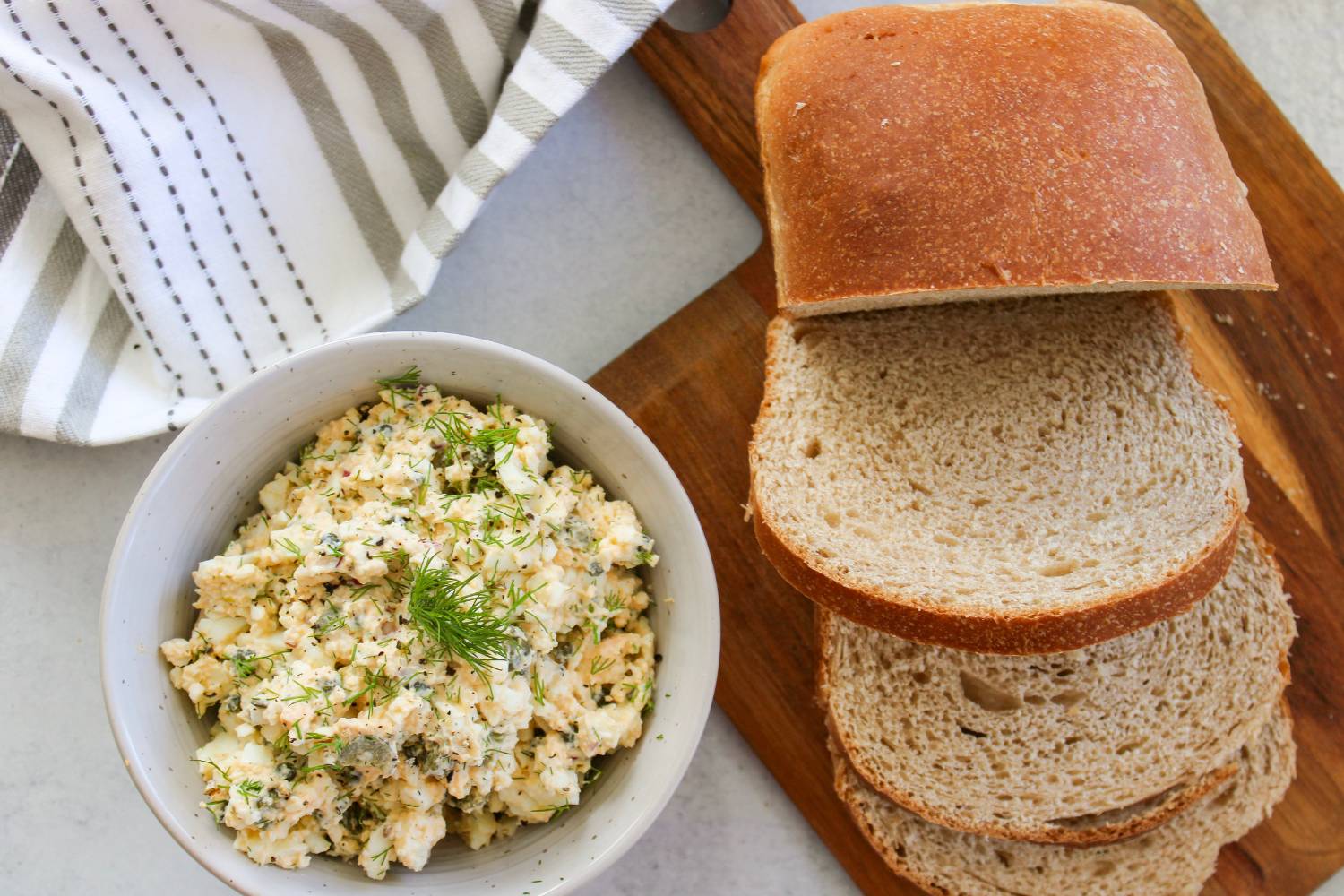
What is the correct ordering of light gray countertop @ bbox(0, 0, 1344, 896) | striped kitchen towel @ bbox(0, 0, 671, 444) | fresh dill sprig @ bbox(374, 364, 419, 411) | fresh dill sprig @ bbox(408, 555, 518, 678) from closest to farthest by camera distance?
fresh dill sprig @ bbox(408, 555, 518, 678) → fresh dill sprig @ bbox(374, 364, 419, 411) → striped kitchen towel @ bbox(0, 0, 671, 444) → light gray countertop @ bbox(0, 0, 1344, 896)

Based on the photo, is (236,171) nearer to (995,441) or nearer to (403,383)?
(403,383)

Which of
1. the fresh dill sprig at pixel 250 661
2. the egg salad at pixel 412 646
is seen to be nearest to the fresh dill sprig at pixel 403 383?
the egg salad at pixel 412 646

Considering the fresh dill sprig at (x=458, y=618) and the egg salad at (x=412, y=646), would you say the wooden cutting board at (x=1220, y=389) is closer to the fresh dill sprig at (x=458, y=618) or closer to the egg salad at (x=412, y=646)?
the egg salad at (x=412, y=646)

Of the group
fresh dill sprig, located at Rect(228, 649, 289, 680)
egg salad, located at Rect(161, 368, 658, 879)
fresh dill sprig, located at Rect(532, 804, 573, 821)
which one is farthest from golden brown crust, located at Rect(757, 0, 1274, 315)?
fresh dill sprig, located at Rect(228, 649, 289, 680)

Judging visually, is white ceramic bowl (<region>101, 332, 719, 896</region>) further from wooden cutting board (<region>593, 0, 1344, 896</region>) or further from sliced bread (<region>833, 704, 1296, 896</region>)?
sliced bread (<region>833, 704, 1296, 896</region>)

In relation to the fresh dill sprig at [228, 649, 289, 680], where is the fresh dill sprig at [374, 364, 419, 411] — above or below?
Result: above

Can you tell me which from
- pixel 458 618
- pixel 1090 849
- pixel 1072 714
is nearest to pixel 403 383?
pixel 458 618

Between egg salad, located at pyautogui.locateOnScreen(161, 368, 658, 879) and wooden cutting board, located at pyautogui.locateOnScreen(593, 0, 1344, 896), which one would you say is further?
wooden cutting board, located at pyautogui.locateOnScreen(593, 0, 1344, 896)
